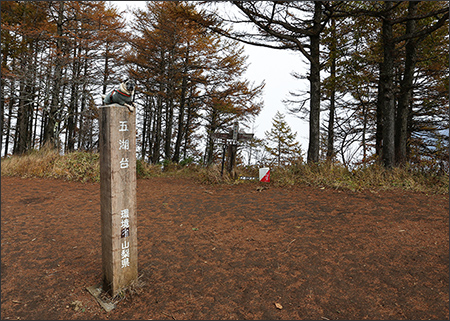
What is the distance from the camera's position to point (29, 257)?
11.1 feet

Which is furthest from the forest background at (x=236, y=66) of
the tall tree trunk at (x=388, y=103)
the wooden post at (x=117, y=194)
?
the wooden post at (x=117, y=194)

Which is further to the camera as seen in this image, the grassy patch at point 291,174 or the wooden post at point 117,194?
the grassy patch at point 291,174

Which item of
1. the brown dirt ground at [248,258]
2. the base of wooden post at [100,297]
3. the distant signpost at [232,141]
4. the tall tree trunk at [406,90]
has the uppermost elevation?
the tall tree trunk at [406,90]

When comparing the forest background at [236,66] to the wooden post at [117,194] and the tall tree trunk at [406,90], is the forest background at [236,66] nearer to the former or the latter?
the tall tree trunk at [406,90]

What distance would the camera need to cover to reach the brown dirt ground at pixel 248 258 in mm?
2605

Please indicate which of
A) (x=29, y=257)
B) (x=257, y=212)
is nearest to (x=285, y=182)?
(x=257, y=212)

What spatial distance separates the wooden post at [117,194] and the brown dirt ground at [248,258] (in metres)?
0.30

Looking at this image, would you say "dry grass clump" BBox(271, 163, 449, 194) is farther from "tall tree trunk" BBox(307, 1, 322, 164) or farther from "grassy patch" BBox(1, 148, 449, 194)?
"tall tree trunk" BBox(307, 1, 322, 164)

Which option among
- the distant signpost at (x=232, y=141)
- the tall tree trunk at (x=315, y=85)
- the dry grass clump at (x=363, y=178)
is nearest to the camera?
the dry grass clump at (x=363, y=178)

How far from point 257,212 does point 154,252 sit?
7.00ft

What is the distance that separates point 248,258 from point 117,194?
6.16 feet

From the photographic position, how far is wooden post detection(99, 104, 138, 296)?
2.61 metres

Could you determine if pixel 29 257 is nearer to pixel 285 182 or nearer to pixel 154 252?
pixel 154 252

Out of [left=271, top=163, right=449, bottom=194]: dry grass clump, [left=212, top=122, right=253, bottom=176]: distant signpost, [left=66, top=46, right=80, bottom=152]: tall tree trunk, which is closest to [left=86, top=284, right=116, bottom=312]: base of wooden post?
[left=271, top=163, right=449, bottom=194]: dry grass clump
